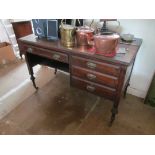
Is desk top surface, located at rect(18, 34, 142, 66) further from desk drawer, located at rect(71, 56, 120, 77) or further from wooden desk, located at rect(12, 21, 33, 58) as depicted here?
wooden desk, located at rect(12, 21, 33, 58)

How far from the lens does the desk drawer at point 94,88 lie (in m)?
1.29

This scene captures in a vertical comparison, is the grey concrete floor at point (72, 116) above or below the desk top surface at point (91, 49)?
below

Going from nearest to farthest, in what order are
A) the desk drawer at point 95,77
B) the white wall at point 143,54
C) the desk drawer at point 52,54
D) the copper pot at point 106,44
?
the copper pot at point 106,44 → the desk drawer at point 95,77 → the desk drawer at point 52,54 → the white wall at point 143,54

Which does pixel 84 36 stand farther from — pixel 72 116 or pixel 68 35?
pixel 72 116

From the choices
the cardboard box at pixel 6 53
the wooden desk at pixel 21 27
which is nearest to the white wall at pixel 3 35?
the cardboard box at pixel 6 53

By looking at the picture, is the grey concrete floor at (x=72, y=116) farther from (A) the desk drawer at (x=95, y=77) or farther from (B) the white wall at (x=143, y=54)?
(A) the desk drawer at (x=95, y=77)

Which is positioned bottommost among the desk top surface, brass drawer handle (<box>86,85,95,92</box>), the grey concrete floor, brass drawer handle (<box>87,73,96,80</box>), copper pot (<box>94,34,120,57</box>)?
the grey concrete floor

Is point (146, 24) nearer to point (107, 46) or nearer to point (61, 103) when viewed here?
point (107, 46)

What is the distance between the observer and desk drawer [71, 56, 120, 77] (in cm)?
115

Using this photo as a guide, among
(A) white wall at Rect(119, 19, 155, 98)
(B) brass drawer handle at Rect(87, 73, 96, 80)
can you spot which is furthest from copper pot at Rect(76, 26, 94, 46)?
(A) white wall at Rect(119, 19, 155, 98)

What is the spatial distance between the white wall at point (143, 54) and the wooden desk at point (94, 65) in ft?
0.41

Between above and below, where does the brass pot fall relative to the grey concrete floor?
above

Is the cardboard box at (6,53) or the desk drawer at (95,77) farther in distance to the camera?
the cardboard box at (6,53)
